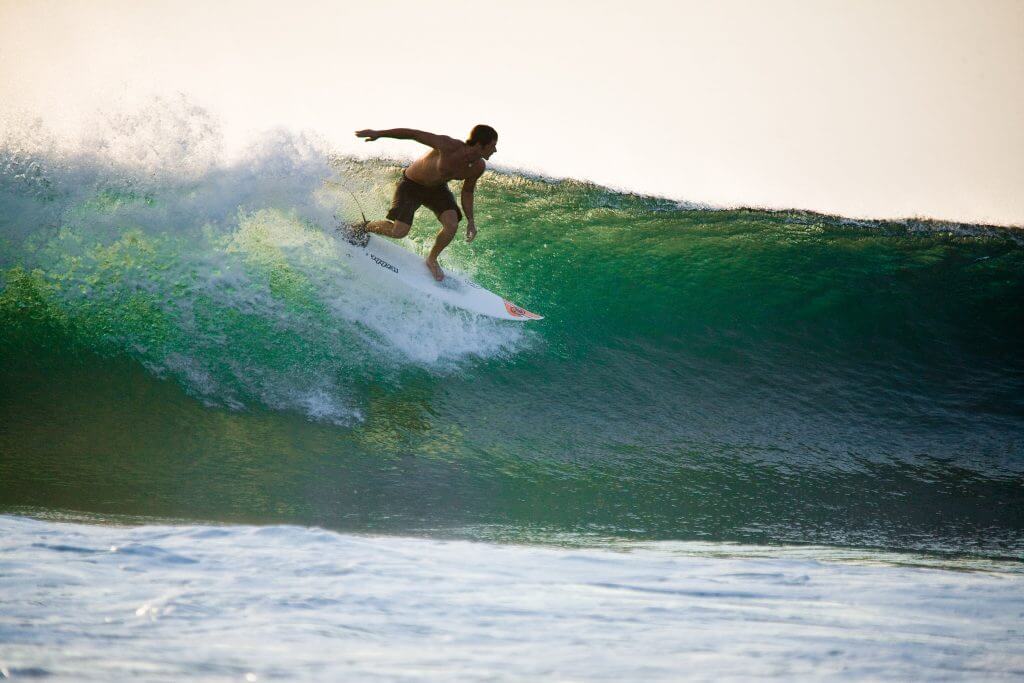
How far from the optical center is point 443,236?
19.4 ft

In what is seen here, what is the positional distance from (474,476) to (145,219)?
3.63m

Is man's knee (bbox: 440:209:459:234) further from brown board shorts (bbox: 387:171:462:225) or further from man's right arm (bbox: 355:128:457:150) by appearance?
man's right arm (bbox: 355:128:457:150)

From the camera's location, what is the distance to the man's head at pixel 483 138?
523 centimetres

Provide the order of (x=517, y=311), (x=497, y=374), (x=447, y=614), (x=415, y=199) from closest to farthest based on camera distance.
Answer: (x=447, y=614) → (x=415, y=199) → (x=497, y=374) → (x=517, y=311)

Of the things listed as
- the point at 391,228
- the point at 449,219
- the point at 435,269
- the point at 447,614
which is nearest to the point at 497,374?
the point at 435,269

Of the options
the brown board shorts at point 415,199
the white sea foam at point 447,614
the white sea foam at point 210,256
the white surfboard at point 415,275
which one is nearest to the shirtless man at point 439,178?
the brown board shorts at point 415,199

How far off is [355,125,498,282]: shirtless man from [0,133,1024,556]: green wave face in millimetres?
651

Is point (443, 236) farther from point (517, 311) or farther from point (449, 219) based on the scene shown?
point (517, 311)

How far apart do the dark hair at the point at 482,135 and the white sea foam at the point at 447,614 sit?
10.0 feet

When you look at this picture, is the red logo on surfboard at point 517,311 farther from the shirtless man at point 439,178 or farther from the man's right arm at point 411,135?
the man's right arm at point 411,135

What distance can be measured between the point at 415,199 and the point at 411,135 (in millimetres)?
647

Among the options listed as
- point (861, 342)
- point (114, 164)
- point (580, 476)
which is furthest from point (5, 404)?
point (861, 342)

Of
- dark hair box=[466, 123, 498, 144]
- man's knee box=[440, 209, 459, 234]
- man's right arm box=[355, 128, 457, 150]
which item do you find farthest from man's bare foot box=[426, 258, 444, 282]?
dark hair box=[466, 123, 498, 144]

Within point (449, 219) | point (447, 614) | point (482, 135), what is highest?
point (482, 135)
